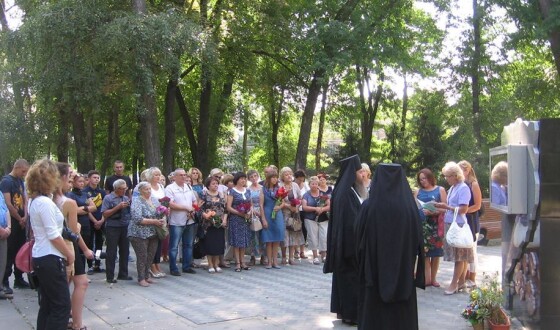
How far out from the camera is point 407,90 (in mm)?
34531

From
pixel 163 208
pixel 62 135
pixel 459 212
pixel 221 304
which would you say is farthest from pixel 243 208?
pixel 62 135

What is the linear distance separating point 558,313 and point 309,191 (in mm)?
6645

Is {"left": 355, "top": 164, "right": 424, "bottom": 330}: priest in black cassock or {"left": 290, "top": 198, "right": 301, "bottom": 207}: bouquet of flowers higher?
{"left": 290, "top": 198, "right": 301, "bottom": 207}: bouquet of flowers

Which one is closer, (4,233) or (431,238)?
(4,233)

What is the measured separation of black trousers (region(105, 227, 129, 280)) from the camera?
10.2 m

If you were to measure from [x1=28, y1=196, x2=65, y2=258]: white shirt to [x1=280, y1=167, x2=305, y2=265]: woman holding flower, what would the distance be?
6733mm

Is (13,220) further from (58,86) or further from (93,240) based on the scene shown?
(58,86)

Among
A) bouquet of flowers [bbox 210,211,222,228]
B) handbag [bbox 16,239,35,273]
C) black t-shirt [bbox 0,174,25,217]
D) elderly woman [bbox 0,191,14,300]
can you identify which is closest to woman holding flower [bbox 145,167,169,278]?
bouquet of flowers [bbox 210,211,222,228]

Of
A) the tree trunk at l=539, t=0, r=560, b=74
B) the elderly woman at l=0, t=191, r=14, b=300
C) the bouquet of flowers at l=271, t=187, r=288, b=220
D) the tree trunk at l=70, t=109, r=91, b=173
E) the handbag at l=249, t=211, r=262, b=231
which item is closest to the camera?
the elderly woman at l=0, t=191, r=14, b=300

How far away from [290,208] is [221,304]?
4091 mm

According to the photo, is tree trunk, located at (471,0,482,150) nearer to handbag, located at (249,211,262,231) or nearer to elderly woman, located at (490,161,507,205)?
handbag, located at (249,211,262,231)

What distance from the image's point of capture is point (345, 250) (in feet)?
23.8

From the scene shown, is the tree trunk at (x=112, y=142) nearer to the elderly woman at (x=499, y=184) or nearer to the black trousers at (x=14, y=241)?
the black trousers at (x=14, y=241)

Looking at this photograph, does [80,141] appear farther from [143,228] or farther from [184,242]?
[143,228]
